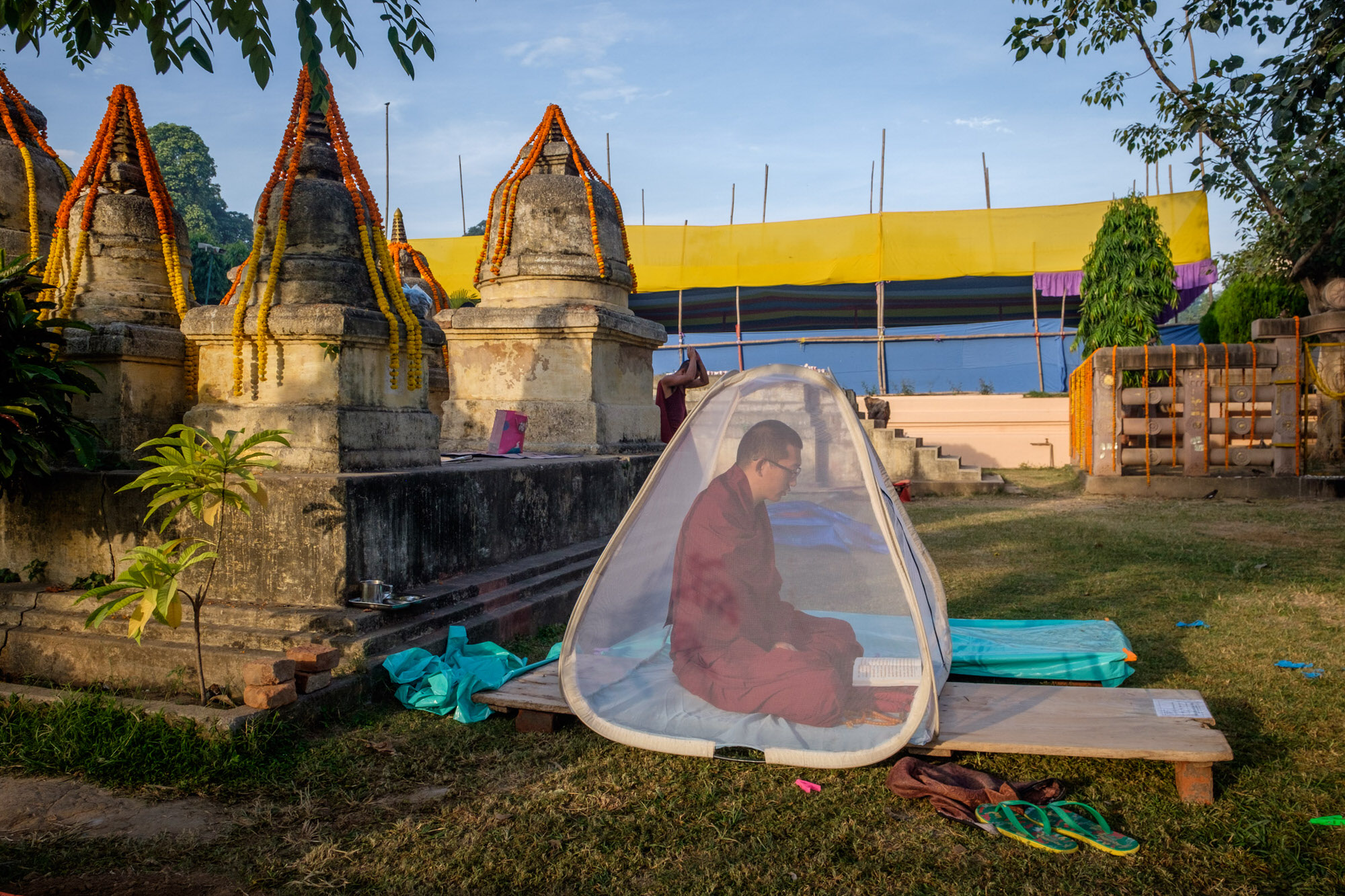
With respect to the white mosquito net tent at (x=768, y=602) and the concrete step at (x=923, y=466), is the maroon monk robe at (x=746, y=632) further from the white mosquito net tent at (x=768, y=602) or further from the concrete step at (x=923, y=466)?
the concrete step at (x=923, y=466)

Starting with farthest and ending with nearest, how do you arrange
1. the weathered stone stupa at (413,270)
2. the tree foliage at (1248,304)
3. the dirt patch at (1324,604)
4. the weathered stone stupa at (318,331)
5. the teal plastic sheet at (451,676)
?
the tree foliage at (1248,304) → the weathered stone stupa at (413,270) → the dirt patch at (1324,604) → the weathered stone stupa at (318,331) → the teal plastic sheet at (451,676)

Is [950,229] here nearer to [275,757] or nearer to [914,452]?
[914,452]

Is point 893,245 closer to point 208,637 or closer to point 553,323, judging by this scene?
point 553,323

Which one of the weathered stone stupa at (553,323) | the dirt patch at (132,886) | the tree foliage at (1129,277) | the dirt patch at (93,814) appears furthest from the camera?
the tree foliage at (1129,277)

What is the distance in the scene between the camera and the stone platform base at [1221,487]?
1059 centimetres

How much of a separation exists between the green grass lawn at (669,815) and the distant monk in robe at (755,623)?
0.24 m

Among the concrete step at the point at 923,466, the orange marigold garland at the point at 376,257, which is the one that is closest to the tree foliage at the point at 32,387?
the orange marigold garland at the point at 376,257

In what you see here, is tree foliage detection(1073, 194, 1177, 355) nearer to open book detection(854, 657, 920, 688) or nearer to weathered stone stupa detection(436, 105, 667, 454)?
weathered stone stupa detection(436, 105, 667, 454)

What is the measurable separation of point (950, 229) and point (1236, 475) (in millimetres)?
9569

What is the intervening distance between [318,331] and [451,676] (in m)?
1.74

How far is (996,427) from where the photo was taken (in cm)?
1656

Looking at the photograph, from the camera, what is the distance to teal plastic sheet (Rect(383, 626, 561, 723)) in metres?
3.55

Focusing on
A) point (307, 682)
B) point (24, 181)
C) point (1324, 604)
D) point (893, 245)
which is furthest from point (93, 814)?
point (893, 245)

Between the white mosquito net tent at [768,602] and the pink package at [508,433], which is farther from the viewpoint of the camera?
the pink package at [508,433]
